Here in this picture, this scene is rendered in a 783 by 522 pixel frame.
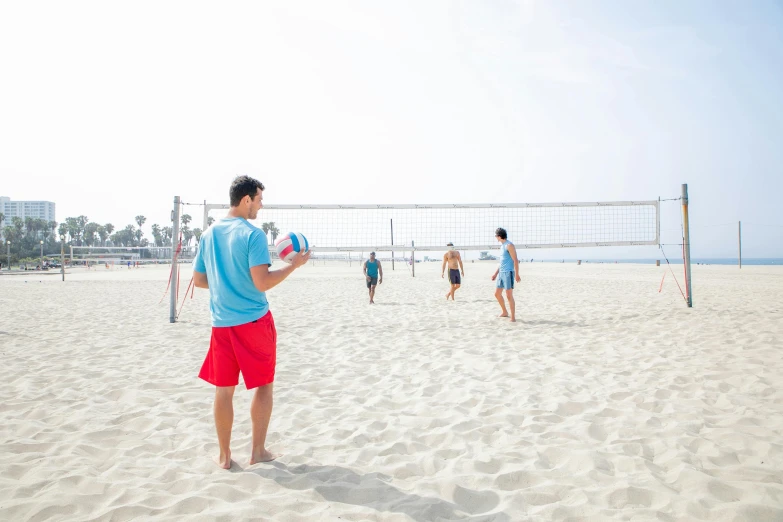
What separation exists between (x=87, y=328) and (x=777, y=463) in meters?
7.79

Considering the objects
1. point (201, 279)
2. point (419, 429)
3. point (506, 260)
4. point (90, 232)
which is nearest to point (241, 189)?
point (201, 279)

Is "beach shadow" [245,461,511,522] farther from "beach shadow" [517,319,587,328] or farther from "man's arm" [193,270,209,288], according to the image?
"beach shadow" [517,319,587,328]

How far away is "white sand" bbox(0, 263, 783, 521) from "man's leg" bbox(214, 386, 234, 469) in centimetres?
11

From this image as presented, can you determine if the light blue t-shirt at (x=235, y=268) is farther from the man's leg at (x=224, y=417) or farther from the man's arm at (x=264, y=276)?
the man's leg at (x=224, y=417)

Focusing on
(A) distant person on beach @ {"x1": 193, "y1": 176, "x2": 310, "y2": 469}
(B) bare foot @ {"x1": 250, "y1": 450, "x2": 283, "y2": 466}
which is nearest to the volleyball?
(A) distant person on beach @ {"x1": 193, "y1": 176, "x2": 310, "y2": 469}

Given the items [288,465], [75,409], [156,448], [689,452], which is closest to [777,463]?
[689,452]

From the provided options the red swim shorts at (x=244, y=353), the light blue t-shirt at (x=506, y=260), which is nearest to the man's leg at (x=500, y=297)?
the light blue t-shirt at (x=506, y=260)

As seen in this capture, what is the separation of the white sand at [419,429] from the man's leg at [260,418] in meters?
0.09

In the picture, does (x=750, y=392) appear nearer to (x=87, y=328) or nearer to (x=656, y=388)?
(x=656, y=388)

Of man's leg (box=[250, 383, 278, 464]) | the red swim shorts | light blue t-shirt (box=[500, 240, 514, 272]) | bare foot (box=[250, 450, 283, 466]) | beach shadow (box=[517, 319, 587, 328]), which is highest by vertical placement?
light blue t-shirt (box=[500, 240, 514, 272])

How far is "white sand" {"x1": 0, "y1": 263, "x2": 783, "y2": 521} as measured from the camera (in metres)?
1.95

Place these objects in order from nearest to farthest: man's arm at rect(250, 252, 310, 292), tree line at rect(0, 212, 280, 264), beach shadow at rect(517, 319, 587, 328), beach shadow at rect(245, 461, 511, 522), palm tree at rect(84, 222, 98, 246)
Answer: beach shadow at rect(245, 461, 511, 522) < man's arm at rect(250, 252, 310, 292) < beach shadow at rect(517, 319, 587, 328) < tree line at rect(0, 212, 280, 264) < palm tree at rect(84, 222, 98, 246)

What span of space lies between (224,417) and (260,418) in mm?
184

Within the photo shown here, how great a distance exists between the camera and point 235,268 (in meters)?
2.20
